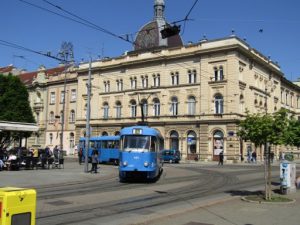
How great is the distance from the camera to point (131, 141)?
2319cm

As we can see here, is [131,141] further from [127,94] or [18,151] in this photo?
[127,94]

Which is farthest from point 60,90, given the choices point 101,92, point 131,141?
point 131,141

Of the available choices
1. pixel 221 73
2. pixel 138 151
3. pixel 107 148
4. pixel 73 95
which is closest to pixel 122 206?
pixel 138 151

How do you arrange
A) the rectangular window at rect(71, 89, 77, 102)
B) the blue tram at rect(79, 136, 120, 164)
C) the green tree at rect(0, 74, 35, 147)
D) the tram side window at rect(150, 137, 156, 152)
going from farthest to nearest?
the rectangular window at rect(71, 89, 77, 102) < the green tree at rect(0, 74, 35, 147) < the blue tram at rect(79, 136, 120, 164) < the tram side window at rect(150, 137, 156, 152)

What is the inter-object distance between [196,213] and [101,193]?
20.6 ft

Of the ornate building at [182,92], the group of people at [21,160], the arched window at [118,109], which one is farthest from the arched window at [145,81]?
the group of people at [21,160]

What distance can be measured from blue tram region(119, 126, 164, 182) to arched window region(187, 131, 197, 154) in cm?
3502

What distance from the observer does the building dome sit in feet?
227

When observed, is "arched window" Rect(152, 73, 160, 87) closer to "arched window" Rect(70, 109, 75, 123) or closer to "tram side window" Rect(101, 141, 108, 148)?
"arched window" Rect(70, 109, 75, 123)

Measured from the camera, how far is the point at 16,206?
4.74 meters

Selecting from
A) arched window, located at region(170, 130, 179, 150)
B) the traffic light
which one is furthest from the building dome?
the traffic light

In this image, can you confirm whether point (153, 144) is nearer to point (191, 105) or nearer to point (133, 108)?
point (191, 105)

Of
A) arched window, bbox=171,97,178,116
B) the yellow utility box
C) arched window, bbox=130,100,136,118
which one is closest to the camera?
the yellow utility box

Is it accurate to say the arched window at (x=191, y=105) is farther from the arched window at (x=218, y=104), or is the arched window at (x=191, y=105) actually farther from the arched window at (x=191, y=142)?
the arched window at (x=218, y=104)
